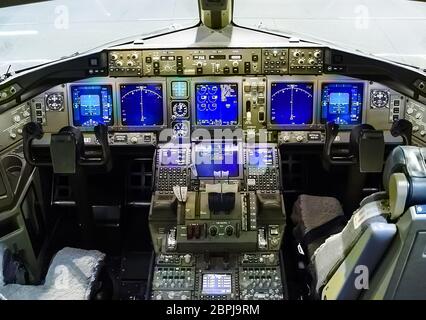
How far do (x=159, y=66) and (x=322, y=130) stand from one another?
1.24m

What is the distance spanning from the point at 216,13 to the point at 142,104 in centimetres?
84

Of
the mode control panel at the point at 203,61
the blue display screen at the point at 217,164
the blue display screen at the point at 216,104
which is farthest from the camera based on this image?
the blue display screen at the point at 216,104

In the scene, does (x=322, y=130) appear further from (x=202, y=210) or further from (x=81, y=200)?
(x=81, y=200)

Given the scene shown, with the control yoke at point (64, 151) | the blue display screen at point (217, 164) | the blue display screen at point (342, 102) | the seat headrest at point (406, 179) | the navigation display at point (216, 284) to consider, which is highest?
the seat headrest at point (406, 179)

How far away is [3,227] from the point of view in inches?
160

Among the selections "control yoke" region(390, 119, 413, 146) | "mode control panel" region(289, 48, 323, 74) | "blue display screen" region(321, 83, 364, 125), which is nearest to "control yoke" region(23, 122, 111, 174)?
"mode control panel" region(289, 48, 323, 74)

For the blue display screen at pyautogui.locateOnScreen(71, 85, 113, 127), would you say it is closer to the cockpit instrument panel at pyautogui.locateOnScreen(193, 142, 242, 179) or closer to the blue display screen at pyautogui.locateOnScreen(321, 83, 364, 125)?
the cockpit instrument panel at pyautogui.locateOnScreen(193, 142, 242, 179)

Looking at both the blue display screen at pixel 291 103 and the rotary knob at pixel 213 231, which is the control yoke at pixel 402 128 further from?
the rotary knob at pixel 213 231

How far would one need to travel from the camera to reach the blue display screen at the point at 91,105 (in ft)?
15.8

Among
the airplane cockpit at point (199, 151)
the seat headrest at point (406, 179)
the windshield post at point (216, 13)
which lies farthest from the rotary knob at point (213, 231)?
the seat headrest at point (406, 179)

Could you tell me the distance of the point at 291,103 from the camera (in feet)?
15.7

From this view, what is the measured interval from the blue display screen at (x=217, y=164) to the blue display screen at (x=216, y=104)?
0.31 m

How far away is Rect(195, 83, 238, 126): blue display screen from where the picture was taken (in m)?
4.75

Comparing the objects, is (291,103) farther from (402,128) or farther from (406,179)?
(406,179)
